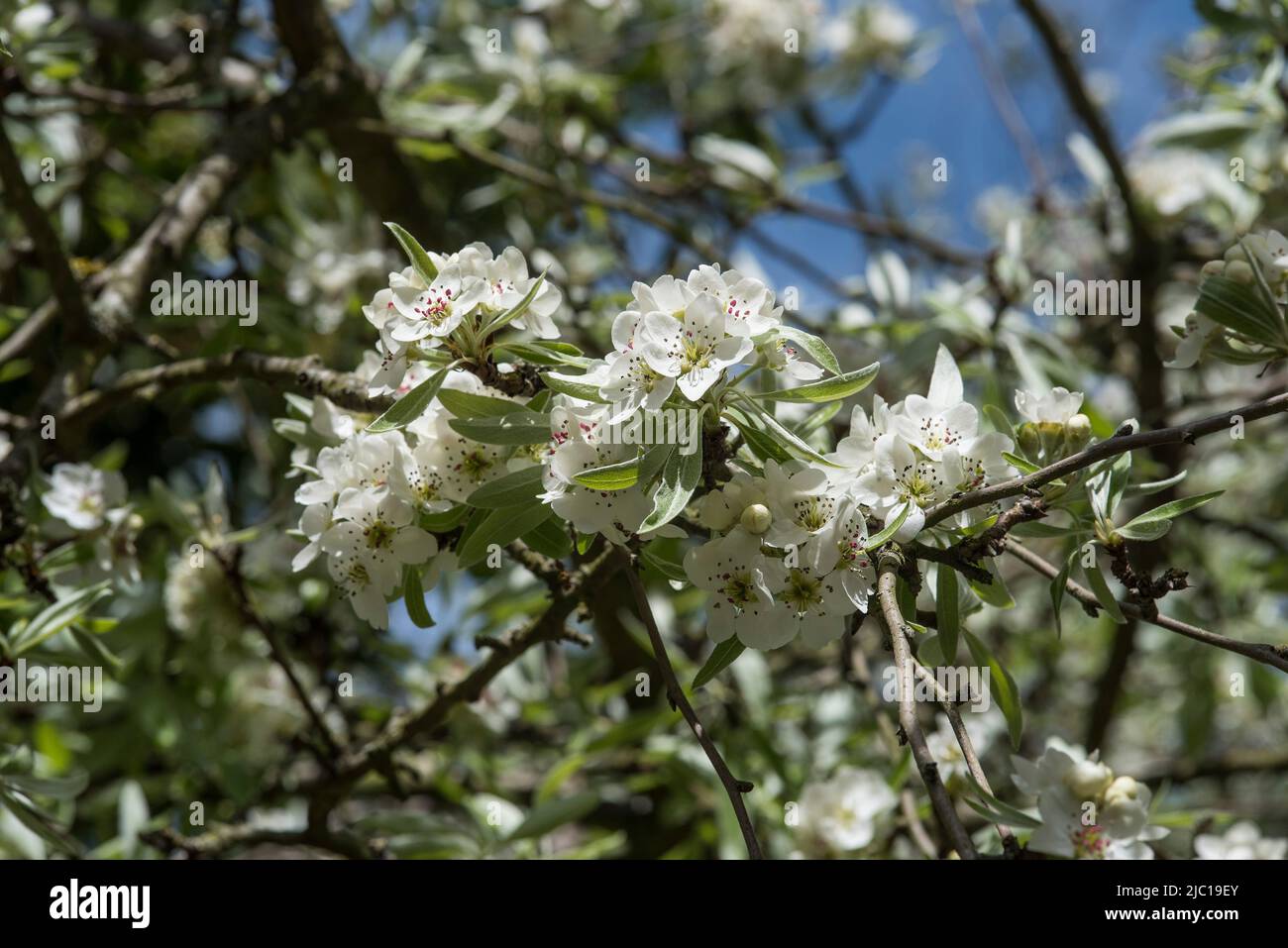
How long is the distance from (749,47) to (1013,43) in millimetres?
2195

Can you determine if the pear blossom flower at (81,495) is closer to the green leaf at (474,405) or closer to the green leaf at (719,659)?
the green leaf at (474,405)

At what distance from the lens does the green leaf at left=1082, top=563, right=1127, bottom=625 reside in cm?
121

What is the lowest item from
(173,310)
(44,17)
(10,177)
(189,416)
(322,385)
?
(189,416)

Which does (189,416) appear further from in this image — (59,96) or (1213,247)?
(1213,247)

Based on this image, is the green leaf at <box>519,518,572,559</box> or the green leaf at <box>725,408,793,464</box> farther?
the green leaf at <box>519,518,572,559</box>

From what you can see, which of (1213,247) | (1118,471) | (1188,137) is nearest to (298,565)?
(1118,471)

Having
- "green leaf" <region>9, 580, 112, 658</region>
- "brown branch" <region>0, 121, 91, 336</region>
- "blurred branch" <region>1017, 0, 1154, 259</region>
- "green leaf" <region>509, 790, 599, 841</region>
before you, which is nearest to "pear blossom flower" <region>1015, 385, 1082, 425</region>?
"green leaf" <region>509, 790, 599, 841</region>

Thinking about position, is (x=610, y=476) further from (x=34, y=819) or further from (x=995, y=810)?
(x=34, y=819)

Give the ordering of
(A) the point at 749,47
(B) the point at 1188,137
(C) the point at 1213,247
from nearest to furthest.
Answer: (B) the point at 1188,137, (C) the point at 1213,247, (A) the point at 749,47

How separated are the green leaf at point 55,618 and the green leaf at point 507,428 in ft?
2.53

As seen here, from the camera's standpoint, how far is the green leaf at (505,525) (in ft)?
4.00

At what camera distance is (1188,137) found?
2.65 metres

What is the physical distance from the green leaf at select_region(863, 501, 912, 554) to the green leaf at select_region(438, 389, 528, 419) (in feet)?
1.29

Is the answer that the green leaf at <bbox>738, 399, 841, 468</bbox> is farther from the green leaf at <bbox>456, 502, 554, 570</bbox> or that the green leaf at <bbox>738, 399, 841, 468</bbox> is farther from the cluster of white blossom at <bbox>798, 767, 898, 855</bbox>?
the cluster of white blossom at <bbox>798, 767, 898, 855</bbox>
